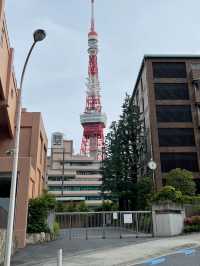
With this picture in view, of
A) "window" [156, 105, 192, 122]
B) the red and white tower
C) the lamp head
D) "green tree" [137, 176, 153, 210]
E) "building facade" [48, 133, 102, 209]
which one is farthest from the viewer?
the red and white tower

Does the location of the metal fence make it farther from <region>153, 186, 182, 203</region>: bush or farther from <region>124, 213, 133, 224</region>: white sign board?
<region>153, 186, 182, 203</region>: bush

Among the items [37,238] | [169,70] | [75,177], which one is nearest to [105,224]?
[37,238]

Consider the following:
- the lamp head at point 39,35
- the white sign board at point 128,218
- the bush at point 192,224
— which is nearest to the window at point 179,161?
the bush at point 192,224

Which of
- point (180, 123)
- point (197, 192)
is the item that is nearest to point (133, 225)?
point (197, 192)

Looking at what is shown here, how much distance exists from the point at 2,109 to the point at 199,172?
31.8m

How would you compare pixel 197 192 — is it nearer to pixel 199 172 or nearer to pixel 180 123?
pixel 199 172

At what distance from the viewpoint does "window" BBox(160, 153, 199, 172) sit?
4316cm

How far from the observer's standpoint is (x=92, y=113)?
108 metres

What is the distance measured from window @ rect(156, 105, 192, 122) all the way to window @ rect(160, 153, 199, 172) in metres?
5.22

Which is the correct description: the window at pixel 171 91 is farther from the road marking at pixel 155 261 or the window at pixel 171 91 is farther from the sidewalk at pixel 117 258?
the road marking at pixel 155 261

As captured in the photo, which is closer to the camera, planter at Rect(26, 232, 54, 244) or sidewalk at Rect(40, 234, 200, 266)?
sidewalk at Rect(40, 234, 200, 266)

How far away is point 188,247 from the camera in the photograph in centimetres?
1633

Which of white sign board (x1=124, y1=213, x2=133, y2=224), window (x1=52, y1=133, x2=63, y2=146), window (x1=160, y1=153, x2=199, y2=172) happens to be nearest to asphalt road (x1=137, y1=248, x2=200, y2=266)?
white sign board (x1=124, y1=213, x2=133, y2=224)

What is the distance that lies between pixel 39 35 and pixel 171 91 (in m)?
40.0
